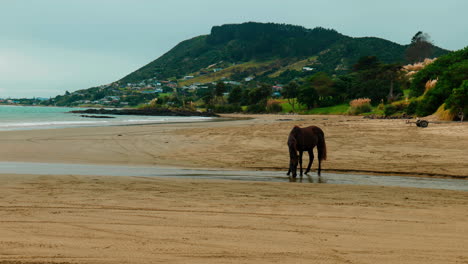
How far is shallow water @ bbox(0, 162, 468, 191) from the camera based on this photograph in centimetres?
1202

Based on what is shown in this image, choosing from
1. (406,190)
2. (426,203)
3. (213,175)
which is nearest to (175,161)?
(213,175)

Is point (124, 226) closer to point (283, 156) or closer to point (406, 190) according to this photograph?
point (406, 190)

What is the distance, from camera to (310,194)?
31.5 ft

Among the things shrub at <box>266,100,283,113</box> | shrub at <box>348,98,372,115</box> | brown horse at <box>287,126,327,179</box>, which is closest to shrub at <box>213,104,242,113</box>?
shrub at <box>266,100,283,113</box>

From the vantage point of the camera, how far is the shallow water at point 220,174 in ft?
39.5

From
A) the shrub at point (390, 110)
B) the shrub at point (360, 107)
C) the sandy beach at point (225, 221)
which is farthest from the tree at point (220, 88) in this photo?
the sandy beach at point (225, 221)

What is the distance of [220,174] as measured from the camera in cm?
1334

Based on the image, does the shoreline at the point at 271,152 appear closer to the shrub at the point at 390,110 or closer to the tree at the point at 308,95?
the shrub at the point at 390,110

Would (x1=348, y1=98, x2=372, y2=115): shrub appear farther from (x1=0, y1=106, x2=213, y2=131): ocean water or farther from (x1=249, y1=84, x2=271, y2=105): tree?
(x1=249, y1=84, x2=271, y2=105): tree

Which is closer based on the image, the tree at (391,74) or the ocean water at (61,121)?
the ocean water at (61,121)

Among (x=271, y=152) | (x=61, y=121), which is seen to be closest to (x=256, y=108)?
(x=61, y=121)

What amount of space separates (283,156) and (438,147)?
726cm

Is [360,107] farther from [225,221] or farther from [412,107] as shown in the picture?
[225,221]

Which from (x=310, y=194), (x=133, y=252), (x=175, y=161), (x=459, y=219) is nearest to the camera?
(x=133, y=252)
